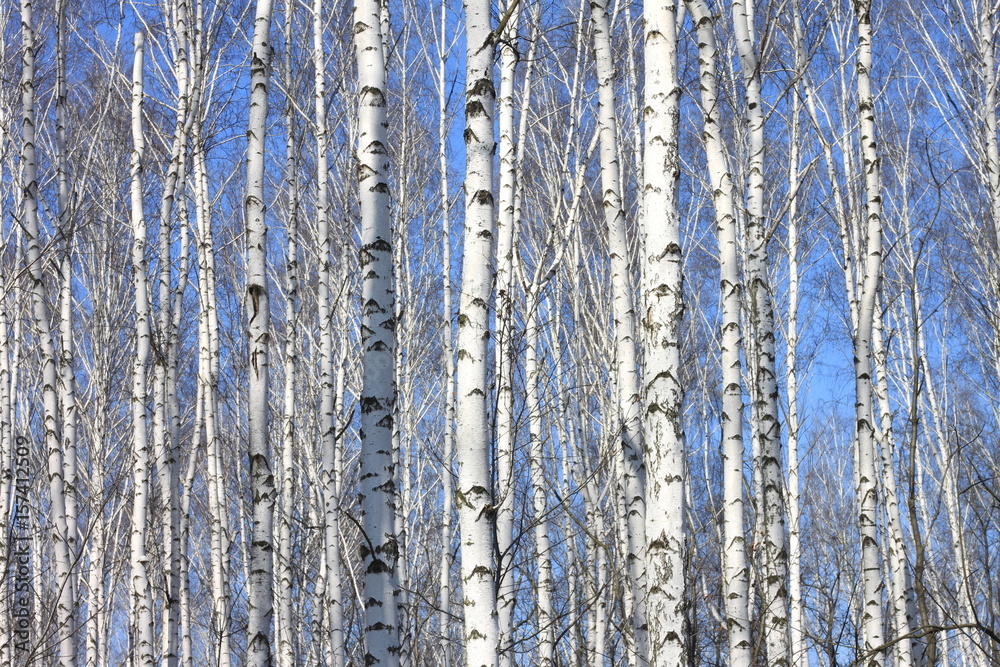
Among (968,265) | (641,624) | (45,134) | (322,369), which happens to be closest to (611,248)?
(641,624)

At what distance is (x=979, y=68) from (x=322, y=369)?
8049 mm

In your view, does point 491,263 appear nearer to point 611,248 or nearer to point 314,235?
point 611,248

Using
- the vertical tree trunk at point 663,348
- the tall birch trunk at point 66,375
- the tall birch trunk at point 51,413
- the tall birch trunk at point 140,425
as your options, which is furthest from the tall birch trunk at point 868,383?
the tall birch trunk at point 66,375

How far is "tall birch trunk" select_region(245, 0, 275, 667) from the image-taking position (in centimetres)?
454

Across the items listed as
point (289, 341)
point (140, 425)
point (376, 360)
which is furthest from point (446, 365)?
point (376, 360)

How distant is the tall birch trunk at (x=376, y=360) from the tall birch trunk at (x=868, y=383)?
2.44 meters

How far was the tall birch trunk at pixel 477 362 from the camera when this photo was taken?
2963 mm

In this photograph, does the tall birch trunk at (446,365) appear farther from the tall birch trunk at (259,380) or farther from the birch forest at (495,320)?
the tall birch trunk at (259,380)

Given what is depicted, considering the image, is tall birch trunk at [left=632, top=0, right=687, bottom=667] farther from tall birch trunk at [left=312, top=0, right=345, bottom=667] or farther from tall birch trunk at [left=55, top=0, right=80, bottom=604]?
tall birch trunk at [left=55, top=0, right=80, bottom=604]

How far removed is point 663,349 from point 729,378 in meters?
1.69

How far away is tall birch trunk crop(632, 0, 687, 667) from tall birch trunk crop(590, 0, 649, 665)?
1.74 metres

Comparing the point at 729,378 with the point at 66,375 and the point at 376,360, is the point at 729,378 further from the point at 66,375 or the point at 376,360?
the point at 66,375

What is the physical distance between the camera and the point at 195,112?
7.26 meters

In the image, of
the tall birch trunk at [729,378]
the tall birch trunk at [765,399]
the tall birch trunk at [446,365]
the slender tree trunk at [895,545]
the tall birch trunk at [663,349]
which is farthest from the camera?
the tall birch trunk at [446,365]
